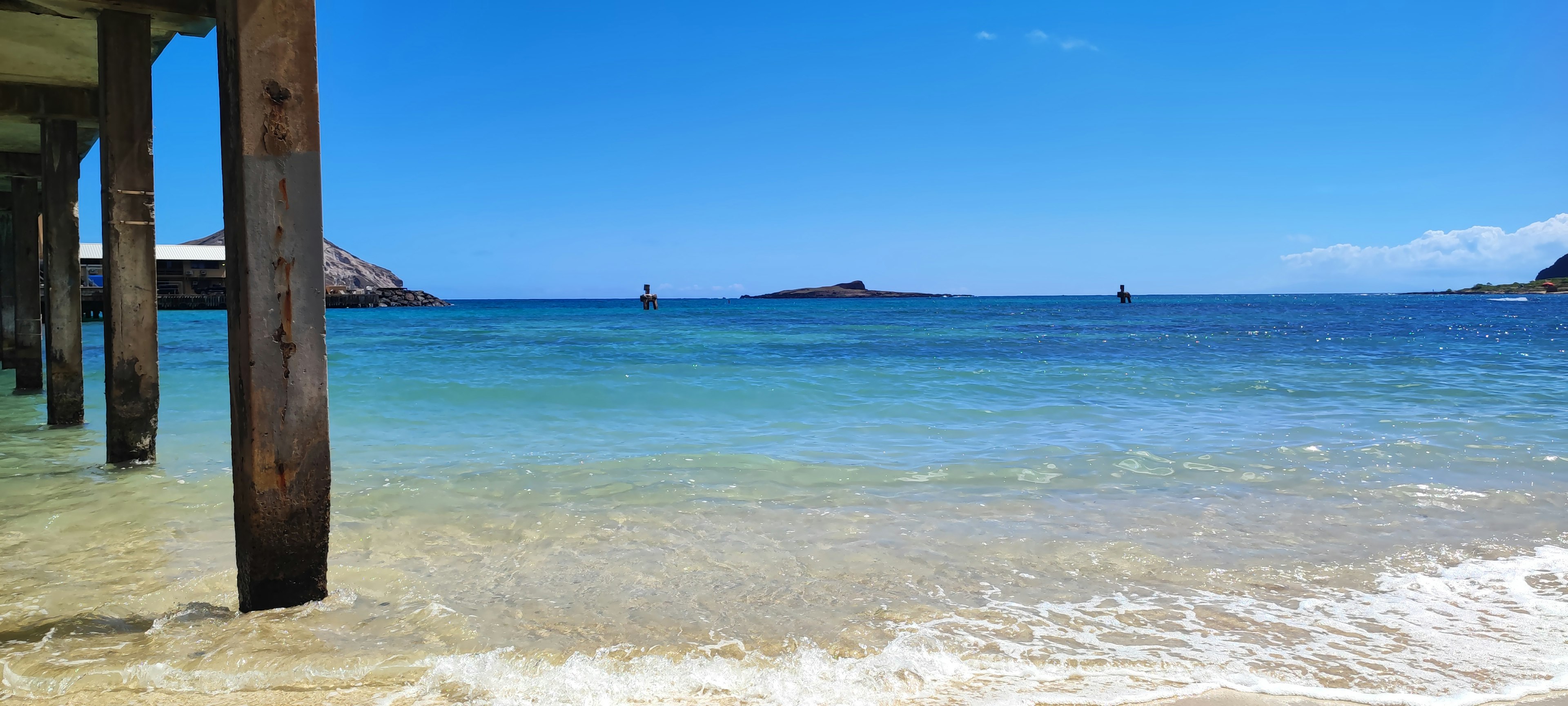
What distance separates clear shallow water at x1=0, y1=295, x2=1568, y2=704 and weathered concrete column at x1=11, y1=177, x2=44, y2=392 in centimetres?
222

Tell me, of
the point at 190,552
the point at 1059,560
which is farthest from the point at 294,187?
the point at 1059,560

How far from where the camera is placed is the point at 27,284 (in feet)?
39.9

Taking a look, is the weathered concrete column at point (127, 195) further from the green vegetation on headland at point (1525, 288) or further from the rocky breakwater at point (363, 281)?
the green vegetation on headland at point (1525, 288)

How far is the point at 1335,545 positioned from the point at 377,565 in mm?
5107

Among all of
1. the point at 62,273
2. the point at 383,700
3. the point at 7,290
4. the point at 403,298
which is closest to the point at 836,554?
the point at 383,700

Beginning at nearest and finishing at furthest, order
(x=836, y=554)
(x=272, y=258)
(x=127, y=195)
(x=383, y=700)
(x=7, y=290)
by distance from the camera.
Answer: (x=383, y=700) < (x=272, y=258) < (x=836, y=554) < (x=127, y=195) < (x=7, y=290)

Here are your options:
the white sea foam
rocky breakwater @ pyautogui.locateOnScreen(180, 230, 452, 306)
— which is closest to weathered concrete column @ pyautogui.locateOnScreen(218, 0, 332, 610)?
the white sea foam

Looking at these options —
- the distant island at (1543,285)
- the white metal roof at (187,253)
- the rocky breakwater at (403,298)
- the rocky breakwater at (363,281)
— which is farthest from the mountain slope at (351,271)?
the distant island at (1543,285)

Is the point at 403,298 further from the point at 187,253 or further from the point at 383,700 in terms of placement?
the point at 383,700

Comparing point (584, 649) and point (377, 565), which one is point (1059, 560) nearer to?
point (584, 649)

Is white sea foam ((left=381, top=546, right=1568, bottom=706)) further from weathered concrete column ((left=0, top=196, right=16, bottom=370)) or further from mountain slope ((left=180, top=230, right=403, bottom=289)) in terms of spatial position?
mountain slope ((left=180, top=230, right=403, bottom=289))

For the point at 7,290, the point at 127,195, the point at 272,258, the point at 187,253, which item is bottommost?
the point at 272,258

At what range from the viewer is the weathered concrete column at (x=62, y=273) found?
30.2 feet

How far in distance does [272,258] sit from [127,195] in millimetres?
4300
